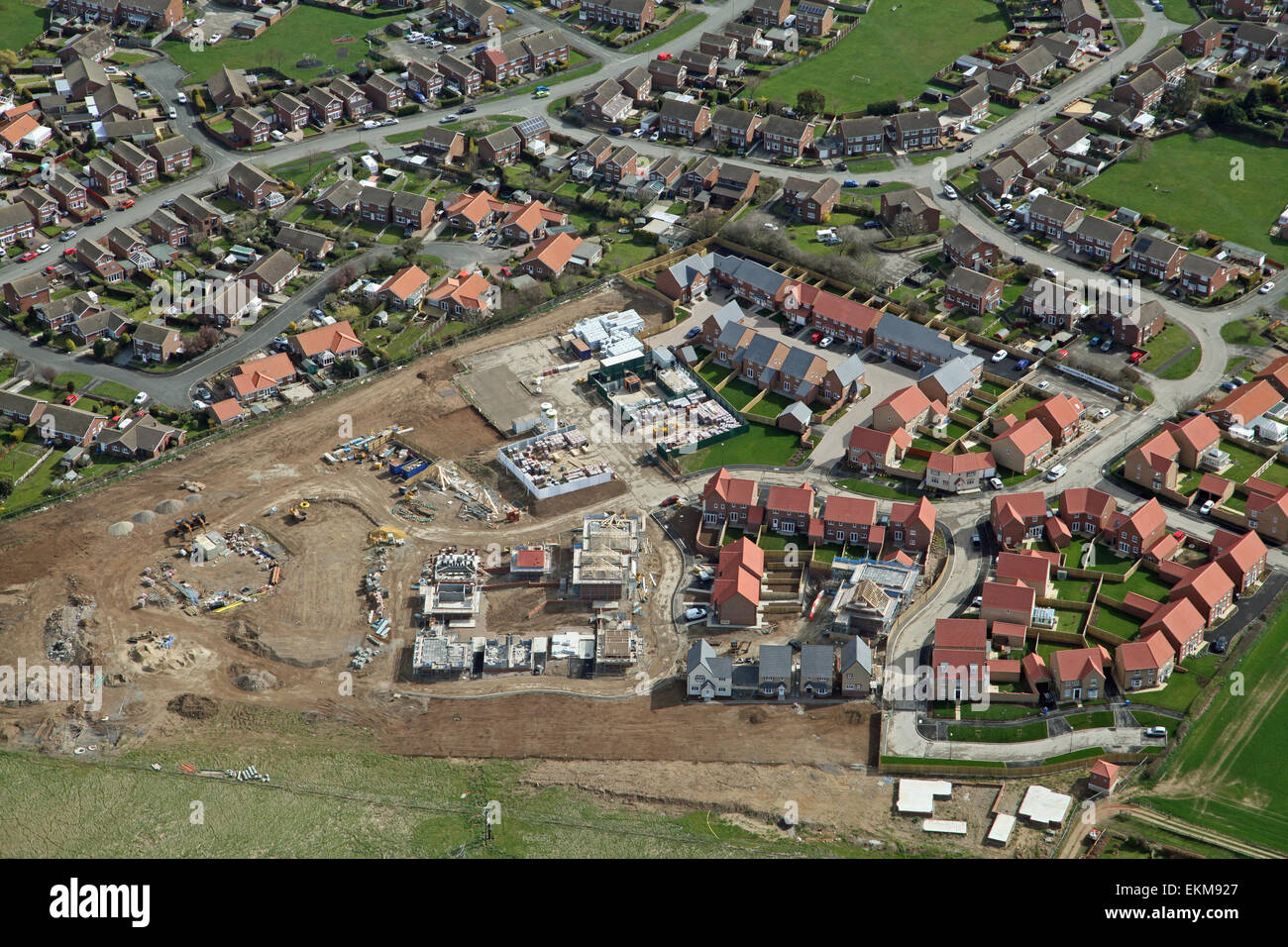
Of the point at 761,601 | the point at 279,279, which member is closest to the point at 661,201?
the point at 279,279

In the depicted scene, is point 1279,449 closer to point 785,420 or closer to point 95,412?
point 785,420

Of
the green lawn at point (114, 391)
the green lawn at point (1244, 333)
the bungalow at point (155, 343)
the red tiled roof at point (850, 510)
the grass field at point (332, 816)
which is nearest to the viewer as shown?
the grass field at point (332, 816)

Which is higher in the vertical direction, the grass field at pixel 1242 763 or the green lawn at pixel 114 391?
the green lawn at pixel 114 391

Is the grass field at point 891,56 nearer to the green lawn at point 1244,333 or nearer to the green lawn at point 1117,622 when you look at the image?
the green lawn at point 1244,333

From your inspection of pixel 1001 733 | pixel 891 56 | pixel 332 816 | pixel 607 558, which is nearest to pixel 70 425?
pixel 607 558

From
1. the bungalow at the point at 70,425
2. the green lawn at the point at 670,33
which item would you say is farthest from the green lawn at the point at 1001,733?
the green lawn at the point at 670,33

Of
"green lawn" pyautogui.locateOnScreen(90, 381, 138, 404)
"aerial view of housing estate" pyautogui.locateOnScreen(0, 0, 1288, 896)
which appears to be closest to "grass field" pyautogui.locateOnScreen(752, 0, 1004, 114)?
"aerial view of housing estate" pyautogui.locateOnScreen(0, 0, 1288, 896)

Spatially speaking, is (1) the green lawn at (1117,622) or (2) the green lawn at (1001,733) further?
(1) the green lawn at (1117,622)
